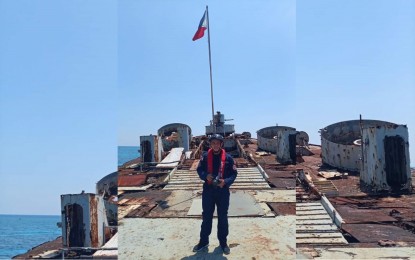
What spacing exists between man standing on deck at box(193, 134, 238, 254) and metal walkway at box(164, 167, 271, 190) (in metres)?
4.45

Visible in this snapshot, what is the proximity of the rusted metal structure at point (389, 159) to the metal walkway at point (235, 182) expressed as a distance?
255 centimetres

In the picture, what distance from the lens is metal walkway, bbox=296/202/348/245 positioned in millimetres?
4516

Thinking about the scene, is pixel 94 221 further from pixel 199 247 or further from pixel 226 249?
pixel 226 249

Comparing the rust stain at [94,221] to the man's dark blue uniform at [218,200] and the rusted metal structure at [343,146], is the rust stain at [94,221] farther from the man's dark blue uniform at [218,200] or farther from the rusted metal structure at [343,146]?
the rusted metal structure at [343,146]

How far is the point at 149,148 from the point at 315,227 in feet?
35.7

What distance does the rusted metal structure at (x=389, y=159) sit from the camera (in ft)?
26.7

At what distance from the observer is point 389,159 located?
27.1ft

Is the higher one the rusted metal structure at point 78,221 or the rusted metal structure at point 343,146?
the rusted metal structure at point 343,146

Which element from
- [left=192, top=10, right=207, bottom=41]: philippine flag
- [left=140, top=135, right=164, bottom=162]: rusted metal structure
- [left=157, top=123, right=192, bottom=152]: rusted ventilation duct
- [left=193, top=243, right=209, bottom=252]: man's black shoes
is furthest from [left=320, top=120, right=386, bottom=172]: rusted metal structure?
[left=193, top=243, right=209, bottom=252]: man's black shoes

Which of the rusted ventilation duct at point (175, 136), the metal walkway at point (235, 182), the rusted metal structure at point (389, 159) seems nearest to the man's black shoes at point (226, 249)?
the metal walkway at point (235, 182)

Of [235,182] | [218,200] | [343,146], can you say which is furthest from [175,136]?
[218,200]

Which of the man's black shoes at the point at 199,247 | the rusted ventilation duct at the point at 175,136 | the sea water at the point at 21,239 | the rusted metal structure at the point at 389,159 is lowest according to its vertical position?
the sea water at the point at 21,239

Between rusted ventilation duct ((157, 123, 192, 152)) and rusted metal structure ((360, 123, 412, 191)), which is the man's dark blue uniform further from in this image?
rusted ventilation duct ((157, 123, 192, 152))

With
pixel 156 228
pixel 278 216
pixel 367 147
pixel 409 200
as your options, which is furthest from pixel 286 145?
pixel 156 228
